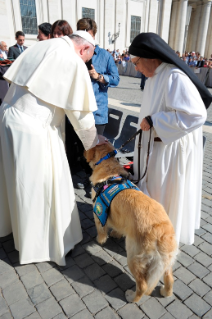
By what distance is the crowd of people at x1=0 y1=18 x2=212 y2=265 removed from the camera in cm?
206

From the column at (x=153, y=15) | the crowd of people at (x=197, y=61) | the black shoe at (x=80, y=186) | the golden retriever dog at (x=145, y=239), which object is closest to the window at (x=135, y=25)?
the column at (x=153, y=15)

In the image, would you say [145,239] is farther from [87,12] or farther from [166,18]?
[166,18]

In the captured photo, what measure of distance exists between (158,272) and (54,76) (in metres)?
1.86

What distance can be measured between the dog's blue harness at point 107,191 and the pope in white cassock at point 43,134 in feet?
1.11

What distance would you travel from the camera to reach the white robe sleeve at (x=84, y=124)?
2.22 meters

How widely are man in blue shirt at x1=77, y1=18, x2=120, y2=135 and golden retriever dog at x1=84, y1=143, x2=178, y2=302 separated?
1889 mm

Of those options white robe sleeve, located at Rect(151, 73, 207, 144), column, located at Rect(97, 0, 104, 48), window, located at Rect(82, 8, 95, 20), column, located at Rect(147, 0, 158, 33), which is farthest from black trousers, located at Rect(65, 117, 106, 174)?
column, located at Rect(147, 0, 158, 33)

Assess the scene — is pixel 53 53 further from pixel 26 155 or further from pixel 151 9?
pixel 151 9

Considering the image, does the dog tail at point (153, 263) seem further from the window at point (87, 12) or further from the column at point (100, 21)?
the column at point (100, 21)

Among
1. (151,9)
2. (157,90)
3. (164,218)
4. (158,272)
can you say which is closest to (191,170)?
(164,218)

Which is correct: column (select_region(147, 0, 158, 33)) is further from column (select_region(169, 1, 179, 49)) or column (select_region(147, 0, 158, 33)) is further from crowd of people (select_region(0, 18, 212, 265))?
crowd of people (select_region(0, 18, 212, 265))

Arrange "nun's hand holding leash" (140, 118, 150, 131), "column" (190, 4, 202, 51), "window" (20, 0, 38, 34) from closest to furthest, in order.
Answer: "nun's hand holding leash" (140, 118, 150, 131) < "window" (20, 0, 38, 34) < "column" (190, 4, 202, 51)

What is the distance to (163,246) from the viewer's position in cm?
190

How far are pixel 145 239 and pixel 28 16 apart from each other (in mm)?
29397
